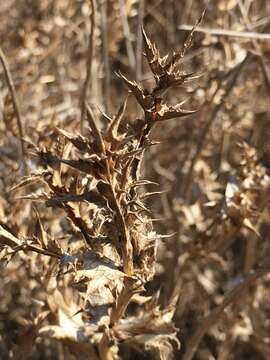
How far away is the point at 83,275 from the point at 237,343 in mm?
1457

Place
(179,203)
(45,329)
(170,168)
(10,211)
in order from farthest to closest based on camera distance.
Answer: (170,168), (179,203), (10,211), (45,329)

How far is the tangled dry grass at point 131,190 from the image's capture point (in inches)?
37.7

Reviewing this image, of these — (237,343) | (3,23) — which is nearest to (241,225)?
(237,343)

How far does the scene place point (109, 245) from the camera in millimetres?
1003

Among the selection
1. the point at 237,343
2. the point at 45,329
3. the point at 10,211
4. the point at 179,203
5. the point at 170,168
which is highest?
the point at 10,211

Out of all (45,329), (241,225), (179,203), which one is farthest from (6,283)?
(241,225)

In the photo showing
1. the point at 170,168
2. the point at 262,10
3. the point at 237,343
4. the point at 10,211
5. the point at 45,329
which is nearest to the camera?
the point at 45,329

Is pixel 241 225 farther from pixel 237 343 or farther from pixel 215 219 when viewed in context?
pixel 237 343

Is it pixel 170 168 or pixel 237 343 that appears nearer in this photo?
pixel 237 343

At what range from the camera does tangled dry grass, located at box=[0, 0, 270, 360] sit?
3.14 ft

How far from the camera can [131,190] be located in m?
0.98

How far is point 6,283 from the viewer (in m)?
2.11

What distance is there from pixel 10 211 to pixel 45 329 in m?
0.31

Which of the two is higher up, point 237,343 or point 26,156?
point 26,156
